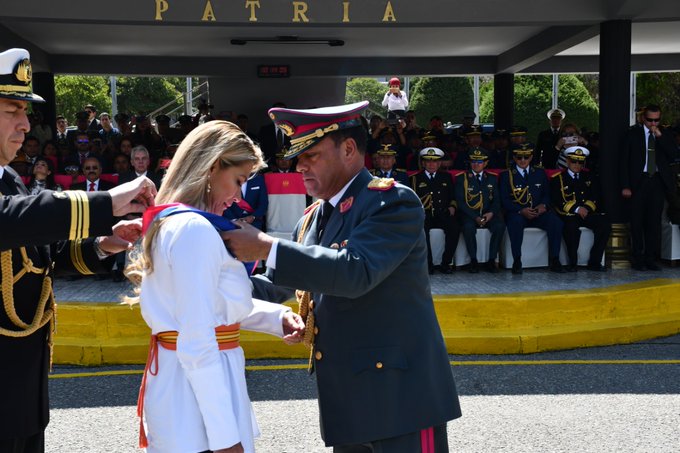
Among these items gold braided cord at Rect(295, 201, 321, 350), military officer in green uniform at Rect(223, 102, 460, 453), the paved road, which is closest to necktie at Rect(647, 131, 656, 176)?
the paved road

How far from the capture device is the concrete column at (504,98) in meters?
18.6

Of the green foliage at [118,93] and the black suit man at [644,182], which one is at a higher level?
the green foliage at [118,93]

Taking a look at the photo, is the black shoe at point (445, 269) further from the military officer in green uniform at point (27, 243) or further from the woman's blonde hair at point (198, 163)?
the woman's blonde hair at point (198, 163)

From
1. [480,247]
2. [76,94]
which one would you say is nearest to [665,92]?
[480,247]

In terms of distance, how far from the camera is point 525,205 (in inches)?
461

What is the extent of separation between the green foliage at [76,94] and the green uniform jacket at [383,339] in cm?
3441

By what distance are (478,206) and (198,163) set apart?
8984 mm

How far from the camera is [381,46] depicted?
16.5 meters

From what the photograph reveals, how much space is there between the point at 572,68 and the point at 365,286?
710 inches

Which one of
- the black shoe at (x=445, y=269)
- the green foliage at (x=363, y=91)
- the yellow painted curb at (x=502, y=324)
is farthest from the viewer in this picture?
the green foliage at (x=363, y=91)

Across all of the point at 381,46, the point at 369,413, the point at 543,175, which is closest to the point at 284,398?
the point at 369,413

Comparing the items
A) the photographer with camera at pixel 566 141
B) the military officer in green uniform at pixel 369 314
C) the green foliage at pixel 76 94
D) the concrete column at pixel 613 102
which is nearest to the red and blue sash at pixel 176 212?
the military officer in green uniform at pixel 369 314

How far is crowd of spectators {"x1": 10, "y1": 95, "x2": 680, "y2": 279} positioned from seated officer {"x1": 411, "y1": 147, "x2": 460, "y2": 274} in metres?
0.02

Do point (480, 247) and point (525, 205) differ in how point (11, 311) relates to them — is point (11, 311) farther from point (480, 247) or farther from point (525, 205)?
point (525, 205)
